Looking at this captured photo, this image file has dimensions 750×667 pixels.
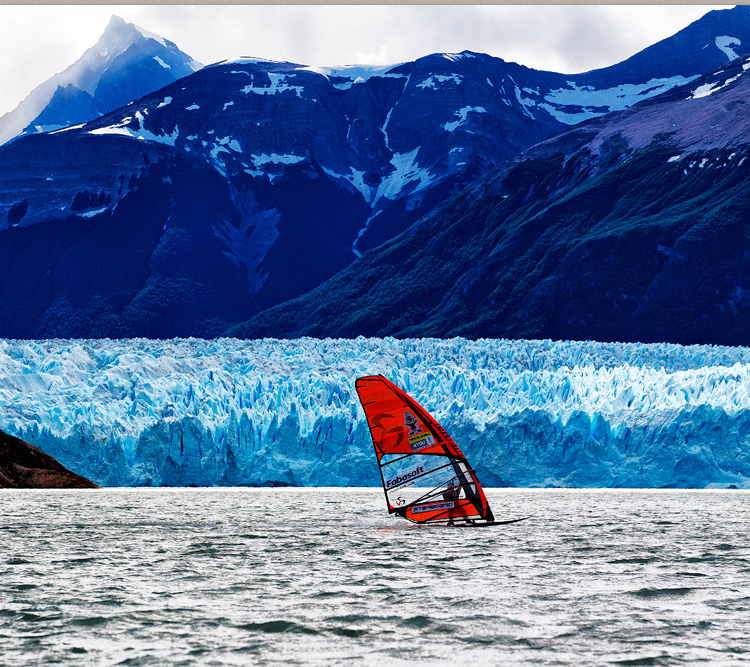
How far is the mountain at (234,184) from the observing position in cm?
12638

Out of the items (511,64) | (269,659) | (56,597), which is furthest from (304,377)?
(511,64)

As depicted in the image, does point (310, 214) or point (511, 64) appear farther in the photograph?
point (511, 64)

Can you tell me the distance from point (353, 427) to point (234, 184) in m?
117

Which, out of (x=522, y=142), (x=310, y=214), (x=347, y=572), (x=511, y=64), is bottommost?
(x=347, y=572)

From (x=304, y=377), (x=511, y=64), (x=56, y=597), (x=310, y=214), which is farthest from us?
(x=511, y=64)

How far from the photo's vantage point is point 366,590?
12469 mm

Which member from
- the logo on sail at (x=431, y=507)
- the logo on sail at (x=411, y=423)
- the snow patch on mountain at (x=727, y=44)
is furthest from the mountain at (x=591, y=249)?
the snow patch on mountain at (x=727, y=44)

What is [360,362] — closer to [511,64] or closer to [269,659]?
[269,659]

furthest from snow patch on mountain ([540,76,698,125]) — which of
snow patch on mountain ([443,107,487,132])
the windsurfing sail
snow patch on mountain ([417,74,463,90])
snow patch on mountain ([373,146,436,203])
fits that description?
the windsurfing sail

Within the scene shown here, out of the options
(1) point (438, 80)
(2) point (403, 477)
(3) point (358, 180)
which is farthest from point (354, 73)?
(2) point (403, 477)

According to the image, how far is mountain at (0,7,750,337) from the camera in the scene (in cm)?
12638

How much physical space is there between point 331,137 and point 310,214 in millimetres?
18308

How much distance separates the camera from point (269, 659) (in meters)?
8.61

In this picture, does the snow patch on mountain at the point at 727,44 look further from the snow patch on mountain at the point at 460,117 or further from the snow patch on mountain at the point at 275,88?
the snow patch on mountain at the point at 275,88
